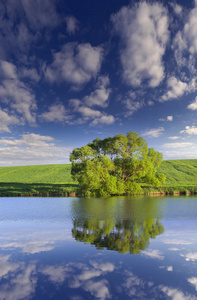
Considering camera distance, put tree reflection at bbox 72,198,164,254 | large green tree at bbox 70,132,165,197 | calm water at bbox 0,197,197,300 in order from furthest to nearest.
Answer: large green tree at bbox 70,132,165,197
tree reflection at bbox 72,198,164,254
calm water at bbox 0,197,197,300

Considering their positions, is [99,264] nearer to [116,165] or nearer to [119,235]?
[119,235]

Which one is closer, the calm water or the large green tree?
the calm water

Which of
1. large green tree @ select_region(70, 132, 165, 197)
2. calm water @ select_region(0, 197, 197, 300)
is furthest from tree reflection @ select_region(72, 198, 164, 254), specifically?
large green tree @ select_region(70, 132, 165, 197)

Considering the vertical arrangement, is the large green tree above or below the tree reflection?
above

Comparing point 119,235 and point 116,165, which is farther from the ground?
point 116,165

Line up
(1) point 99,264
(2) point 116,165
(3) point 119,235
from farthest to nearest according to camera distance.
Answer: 1. (2) point 116,165
2. (3) point 119,235
3. (1) point 99,264

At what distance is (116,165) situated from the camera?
162ft

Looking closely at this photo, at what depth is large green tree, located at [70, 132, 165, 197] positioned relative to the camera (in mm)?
44594

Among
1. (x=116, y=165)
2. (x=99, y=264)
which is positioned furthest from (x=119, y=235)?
(x=116, y=165)

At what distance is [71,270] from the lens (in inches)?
305

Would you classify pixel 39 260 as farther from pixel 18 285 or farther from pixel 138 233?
pixel 138 233

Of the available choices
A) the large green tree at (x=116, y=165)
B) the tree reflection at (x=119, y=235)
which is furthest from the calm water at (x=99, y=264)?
the large green tree at (x=116, y=165)

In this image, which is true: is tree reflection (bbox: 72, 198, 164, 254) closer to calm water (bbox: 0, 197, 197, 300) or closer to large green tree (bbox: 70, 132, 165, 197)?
calm water (bbox: 0, 197, 197, 300)

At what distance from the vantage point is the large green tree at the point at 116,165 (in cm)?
4459
